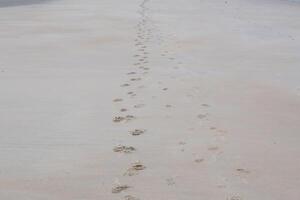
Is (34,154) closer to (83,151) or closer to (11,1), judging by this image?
(83,151)

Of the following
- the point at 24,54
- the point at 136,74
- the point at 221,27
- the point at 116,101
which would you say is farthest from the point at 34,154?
the point at 221,27

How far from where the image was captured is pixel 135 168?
16.2ft

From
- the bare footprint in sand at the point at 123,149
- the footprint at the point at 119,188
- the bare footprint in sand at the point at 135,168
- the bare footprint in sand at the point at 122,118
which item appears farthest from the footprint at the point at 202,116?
the footprint at the point at 119,188

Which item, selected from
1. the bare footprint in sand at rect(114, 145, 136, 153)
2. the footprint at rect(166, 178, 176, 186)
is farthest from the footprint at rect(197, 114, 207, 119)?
the footprint at rect(166, 178, 176, 186)

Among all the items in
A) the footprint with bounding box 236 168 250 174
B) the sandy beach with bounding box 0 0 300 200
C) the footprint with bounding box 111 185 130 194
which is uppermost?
the footprint with bounding box 236 168 250 174

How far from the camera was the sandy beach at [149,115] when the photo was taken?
15.3 ft

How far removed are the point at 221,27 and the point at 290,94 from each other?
7620 millimetres

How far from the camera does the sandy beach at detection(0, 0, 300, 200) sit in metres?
4.66

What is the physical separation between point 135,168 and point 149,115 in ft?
5.50

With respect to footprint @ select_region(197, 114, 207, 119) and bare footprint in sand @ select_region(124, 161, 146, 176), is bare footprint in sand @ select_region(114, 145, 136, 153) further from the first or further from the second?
footprint @ select_region(197, 114, 207, 119)

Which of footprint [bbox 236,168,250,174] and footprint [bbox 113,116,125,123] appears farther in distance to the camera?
footprint [bbox 113,116,125,123]

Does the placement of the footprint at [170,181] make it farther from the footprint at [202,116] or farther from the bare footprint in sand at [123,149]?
the footprint at [202,116]

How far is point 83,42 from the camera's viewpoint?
40.2 ft

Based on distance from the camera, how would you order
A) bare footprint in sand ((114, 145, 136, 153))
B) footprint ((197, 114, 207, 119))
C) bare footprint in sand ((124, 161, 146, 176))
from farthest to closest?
1. footprint ((197, 114, 207, 119))
2. bare footprint in sand ((114, 145, 136, 153))
3. bare footprint in sand ((124, 161, 146, 176))
